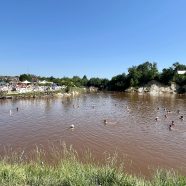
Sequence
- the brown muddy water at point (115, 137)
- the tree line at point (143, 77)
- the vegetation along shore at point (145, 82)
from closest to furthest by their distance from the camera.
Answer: the brown muddy water at point (115, 137) → the vegetation along shore at point (145, 82) → the tree line at point (143, 77)

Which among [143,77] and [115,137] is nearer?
[115,137]

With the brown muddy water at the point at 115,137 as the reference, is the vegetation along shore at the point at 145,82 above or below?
above

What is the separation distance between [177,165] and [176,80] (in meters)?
95.2

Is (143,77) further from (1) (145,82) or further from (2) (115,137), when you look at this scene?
(2) (115,137)

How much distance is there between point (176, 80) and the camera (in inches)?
4358

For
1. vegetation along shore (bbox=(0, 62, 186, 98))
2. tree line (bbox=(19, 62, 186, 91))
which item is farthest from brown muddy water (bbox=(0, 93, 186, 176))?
tree line (bbox=(19, 62, 186, 91))

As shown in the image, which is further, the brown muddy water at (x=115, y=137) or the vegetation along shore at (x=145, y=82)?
the vegetation along shore at (x=145, y=82)

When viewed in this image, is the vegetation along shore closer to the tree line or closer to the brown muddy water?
→ the tree line

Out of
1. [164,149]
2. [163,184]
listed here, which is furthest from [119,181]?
[164,149]

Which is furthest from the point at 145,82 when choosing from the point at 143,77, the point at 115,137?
the point at 115,137

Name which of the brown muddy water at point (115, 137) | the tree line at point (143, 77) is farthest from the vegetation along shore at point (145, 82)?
the brown muddy water at point (115, 137)

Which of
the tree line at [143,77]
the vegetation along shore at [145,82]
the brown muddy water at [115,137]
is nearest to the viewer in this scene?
the brown muddy water at [115,137]

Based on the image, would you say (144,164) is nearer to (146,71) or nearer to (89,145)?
(89,145)

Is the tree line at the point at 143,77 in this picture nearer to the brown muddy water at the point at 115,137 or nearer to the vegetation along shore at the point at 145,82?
the vegetation along shore at the point at 145,82
